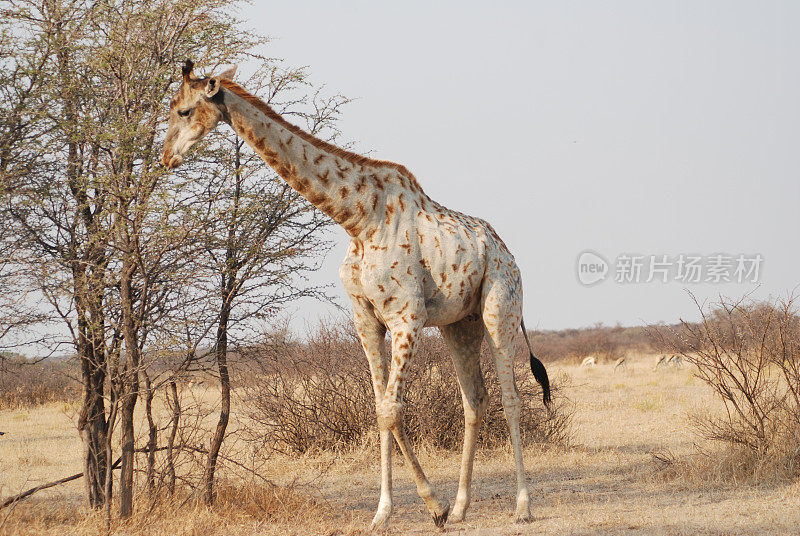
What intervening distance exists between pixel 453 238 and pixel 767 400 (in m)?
4.06

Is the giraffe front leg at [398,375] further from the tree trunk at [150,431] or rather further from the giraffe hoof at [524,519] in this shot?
the tree trunk at [150,431]

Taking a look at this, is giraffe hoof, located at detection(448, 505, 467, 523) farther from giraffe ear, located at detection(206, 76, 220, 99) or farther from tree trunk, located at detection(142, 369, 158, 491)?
giraffe ear, located at detection(206, 76, 220, 99)

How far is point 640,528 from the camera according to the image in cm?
644

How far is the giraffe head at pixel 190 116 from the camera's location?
20.3 ft

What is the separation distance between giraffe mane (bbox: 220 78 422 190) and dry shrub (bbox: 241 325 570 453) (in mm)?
4258

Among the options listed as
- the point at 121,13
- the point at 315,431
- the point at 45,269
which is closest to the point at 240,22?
the point at 121,13

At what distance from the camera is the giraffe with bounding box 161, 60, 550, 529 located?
6.30 metres

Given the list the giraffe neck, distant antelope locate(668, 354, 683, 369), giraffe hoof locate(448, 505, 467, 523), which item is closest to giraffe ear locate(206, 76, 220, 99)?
the giraffe neck

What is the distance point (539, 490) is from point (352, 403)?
128 inches

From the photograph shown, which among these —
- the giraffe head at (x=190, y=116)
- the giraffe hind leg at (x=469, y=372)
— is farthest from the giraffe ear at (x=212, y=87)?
the giraffe hind leg at (x=469, y=372)

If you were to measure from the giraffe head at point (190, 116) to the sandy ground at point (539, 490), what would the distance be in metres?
2.30

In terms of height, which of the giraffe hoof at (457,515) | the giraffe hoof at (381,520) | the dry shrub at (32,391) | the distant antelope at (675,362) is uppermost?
the dry shrub at (32,391)

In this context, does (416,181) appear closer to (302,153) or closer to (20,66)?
(302,153)

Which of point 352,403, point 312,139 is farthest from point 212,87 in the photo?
point 352,403
